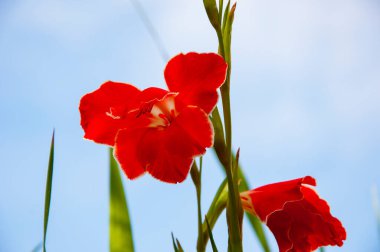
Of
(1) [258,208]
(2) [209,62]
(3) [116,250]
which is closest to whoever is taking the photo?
(2) [209,62]

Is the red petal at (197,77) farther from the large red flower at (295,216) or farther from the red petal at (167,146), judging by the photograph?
the large red flower at (295,216)

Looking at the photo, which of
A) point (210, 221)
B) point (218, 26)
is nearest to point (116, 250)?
point (210, 221)

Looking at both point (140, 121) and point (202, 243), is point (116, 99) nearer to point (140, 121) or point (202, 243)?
point (140, 121)

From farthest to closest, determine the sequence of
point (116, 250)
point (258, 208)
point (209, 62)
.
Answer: point (116, 250)
point (258, 208)
point (209, 62)

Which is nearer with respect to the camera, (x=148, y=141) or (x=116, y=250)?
(x=148, y=141)

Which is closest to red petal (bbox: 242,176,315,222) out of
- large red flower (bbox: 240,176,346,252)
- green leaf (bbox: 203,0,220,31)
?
large red flower (bbox: 240,176,346,252)

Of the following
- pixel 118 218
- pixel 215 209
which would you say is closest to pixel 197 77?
pixel 215 209

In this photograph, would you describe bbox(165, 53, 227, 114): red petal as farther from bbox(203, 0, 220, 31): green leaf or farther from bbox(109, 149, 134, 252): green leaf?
bbox(109, 149, 134, 252): green leaf

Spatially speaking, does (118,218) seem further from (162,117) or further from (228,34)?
(228,34)
